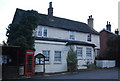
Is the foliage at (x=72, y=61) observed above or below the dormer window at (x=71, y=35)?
below

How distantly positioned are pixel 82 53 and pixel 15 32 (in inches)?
437

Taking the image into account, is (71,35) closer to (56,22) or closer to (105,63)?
(56,22)

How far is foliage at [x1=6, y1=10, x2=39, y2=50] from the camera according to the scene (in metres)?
18.8

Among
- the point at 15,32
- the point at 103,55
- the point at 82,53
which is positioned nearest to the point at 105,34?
the point at 103,55

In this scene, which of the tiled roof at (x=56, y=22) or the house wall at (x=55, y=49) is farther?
the tiled roof at (x=56, y=22)

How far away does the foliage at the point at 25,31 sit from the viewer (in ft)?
61.8

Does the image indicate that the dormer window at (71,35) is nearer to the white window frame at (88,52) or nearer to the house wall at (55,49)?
the house wall at (55,49)

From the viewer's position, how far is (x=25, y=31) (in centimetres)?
1944

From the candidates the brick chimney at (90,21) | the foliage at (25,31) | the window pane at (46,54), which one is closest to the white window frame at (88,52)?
the window pane at (46,54)

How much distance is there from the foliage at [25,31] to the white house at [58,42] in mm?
1896

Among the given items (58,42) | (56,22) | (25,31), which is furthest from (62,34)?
(25,31)

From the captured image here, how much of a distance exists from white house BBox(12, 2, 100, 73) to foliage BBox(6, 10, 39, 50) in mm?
1896

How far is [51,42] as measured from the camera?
76.8 ft

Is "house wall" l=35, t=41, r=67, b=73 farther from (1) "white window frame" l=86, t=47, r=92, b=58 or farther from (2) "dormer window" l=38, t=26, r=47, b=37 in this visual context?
(1) "white window frame" l=86, t=47, r=92, b=58
